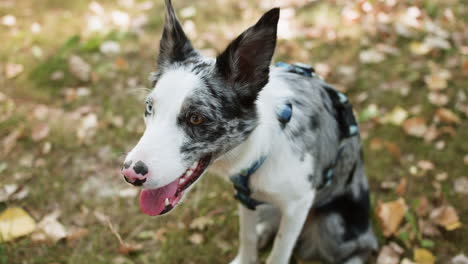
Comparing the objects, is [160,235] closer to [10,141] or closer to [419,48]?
[10,141]

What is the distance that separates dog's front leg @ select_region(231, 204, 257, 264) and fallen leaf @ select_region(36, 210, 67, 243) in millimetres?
1451

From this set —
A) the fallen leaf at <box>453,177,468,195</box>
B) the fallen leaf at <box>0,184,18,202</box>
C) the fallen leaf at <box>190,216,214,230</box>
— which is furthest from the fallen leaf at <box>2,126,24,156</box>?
the fallen leaf at <box>453,177,468,195</box>

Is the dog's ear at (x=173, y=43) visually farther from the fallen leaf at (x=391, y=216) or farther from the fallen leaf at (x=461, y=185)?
the fallen leaf at (x=461, y=185)

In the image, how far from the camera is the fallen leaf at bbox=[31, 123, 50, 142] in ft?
13.6

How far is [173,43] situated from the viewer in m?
2.24

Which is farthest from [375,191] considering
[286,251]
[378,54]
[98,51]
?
[98,51]

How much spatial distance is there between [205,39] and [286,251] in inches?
139

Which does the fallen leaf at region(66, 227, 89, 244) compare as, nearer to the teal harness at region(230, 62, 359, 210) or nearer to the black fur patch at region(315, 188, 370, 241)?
the teal harness at region(230, 62, 359, 210)

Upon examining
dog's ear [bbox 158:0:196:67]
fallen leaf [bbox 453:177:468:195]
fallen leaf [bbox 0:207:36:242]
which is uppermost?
dog's ear [bbox 158:0:196:67]

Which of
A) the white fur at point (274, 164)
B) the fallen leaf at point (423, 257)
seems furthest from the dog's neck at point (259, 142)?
the fallen leaf at point (423, 257)

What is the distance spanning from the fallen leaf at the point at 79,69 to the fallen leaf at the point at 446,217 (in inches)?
160

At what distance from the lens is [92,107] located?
457 centimetres

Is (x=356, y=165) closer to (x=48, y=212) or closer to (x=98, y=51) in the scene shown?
(x=48, y=212)

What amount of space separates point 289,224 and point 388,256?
1.11 m
